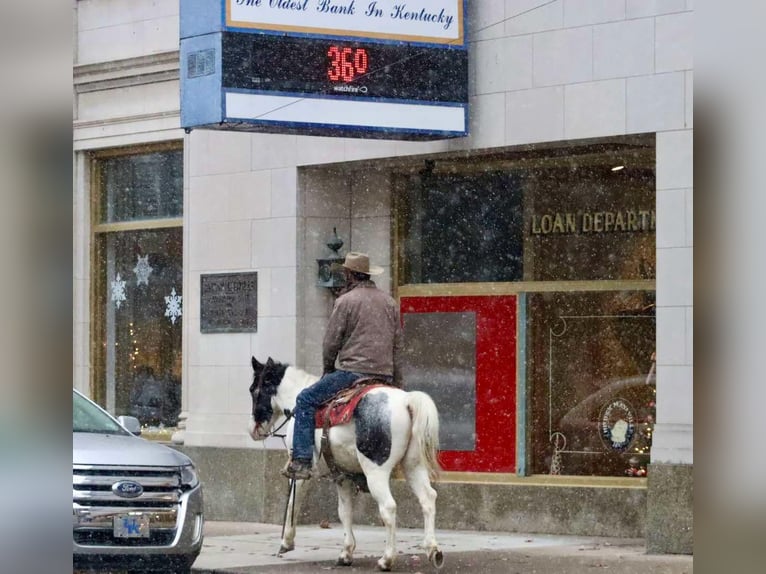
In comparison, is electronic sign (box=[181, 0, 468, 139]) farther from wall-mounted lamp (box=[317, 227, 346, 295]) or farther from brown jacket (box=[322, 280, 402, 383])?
brown jacket (box=[322, 280, 402, 383])

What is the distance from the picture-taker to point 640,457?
1343 centimetres

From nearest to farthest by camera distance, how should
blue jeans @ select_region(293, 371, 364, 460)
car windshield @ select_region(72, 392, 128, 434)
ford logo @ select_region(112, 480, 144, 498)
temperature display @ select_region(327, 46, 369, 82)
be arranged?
ford logo @ select_region(112, 480, 144, 498) → car windshield @ select_region(72, 392, 128, 434) → blue jeans @ select_region(293, 371, 364, 460) → temperature display @ select_region(327, 46, 369, 82)

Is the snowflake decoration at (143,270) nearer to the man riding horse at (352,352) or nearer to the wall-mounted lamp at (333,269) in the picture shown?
the wall-mounted lamp at (333,269)

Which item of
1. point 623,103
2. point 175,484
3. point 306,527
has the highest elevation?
point 623,103

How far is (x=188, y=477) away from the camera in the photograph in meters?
11.2

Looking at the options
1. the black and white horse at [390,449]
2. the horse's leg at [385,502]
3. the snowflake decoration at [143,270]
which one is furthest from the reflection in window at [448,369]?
the snowflake decoration at [143,270]

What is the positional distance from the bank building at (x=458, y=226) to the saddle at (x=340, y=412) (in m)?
2.57

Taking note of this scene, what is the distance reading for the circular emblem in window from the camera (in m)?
13.5

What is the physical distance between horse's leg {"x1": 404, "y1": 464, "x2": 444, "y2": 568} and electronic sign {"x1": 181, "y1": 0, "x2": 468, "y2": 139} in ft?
11.5

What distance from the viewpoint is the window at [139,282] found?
55.0 ft

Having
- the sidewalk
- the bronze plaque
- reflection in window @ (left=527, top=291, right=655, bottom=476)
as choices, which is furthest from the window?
reflection in window @ (left=527, top=291, right=655, bottom=476)
